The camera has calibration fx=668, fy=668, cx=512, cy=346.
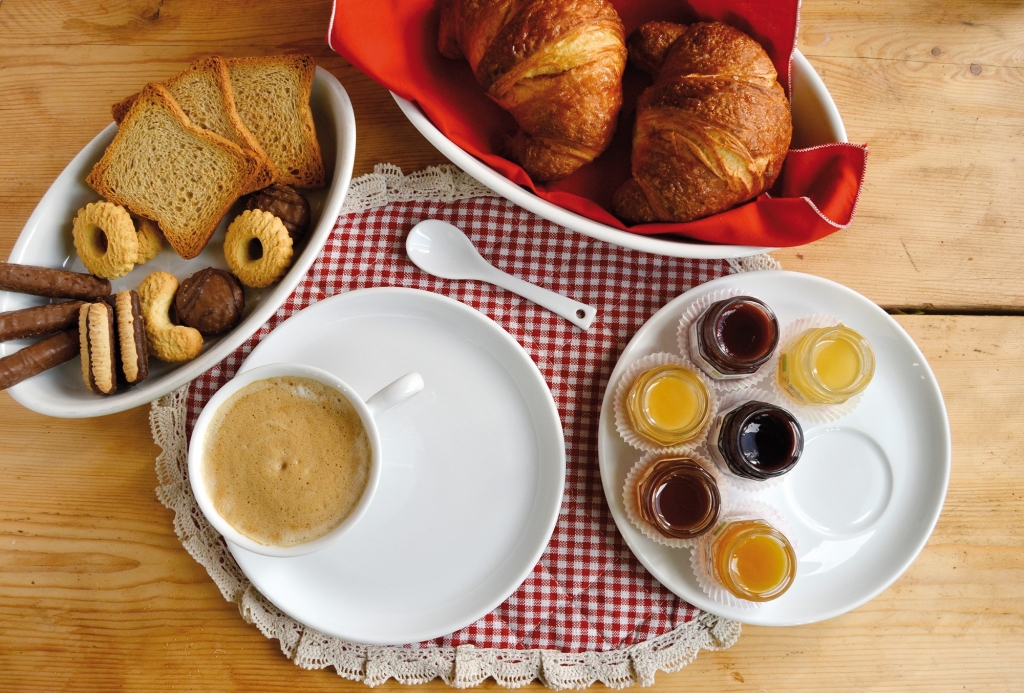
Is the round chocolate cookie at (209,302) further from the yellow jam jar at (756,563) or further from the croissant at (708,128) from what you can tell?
the yellow jam jar at (756,563)

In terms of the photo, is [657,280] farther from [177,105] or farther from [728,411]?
[177,105]

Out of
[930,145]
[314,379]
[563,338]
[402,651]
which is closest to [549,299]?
[563,338]

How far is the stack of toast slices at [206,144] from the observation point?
44.2 inches

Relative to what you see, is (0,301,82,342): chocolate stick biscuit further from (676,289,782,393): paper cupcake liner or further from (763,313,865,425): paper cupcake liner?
(763,313,865,425): paper cupcake liner

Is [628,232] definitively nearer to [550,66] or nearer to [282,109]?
[550,66]

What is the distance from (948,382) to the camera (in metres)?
1.25

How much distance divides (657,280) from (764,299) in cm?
19

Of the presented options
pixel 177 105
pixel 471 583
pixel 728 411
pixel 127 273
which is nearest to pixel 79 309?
pixel 127 273

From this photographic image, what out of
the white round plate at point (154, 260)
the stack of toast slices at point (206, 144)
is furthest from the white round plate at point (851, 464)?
the stack of toast slices at point (206, 144)

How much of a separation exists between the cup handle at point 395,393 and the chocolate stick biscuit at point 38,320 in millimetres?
545

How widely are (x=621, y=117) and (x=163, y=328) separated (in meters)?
0.85

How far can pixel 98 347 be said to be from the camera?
3.49 ft

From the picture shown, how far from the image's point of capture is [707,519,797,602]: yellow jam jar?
106 centimetres

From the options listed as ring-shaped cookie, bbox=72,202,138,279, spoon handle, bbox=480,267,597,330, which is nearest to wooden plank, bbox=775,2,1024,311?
spoon handle, bbox=480,267,597,330
